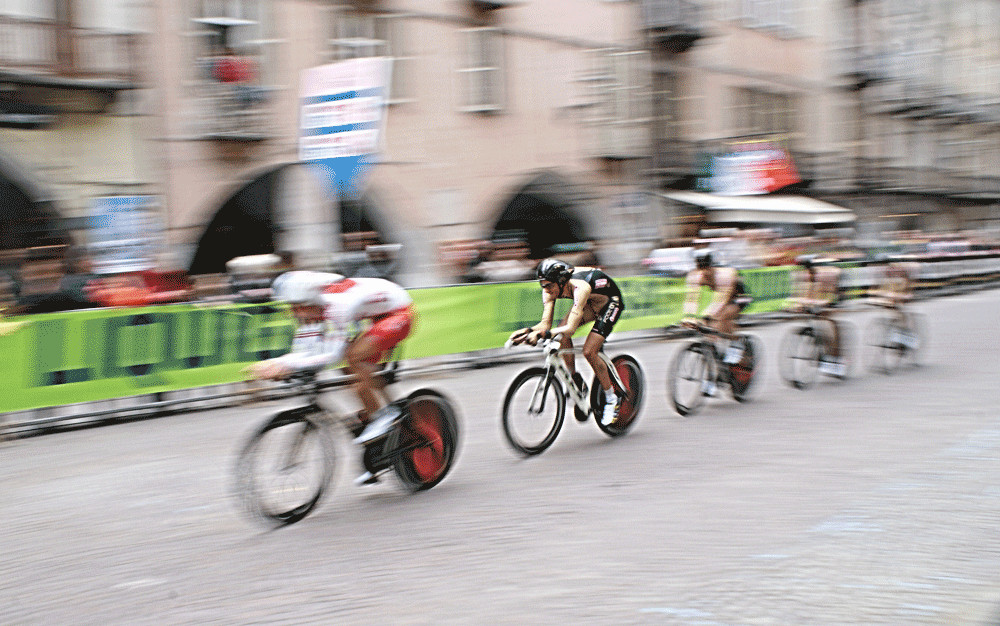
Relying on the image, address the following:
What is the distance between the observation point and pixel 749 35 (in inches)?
1174

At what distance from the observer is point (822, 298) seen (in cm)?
1157

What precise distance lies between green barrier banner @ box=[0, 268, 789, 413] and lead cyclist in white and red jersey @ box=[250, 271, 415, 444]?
4.24 meters

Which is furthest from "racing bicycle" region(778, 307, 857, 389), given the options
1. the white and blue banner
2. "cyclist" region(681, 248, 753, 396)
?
the white and blue banner

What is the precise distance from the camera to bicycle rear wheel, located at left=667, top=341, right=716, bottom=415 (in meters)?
9.80

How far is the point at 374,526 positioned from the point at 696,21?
904 inches

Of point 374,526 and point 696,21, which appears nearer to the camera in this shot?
point 374,526

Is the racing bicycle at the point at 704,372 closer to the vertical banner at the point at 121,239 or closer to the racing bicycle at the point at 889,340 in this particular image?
the racing bicycle at the point at 889,340

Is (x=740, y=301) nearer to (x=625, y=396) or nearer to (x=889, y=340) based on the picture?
(x=625, y=396)

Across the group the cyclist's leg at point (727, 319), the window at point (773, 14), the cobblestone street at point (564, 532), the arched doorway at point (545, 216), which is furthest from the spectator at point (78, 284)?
the window at point (773, 14)

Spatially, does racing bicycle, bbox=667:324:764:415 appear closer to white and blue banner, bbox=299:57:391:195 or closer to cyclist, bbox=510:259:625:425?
cyclist, bbox=510:259:625:425

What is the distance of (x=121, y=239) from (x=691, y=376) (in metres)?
6.74

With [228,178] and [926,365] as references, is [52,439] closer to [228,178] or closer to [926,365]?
[228,178]

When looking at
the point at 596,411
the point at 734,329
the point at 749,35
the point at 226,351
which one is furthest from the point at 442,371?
the point at 749,35

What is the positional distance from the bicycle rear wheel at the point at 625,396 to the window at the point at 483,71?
13.0 m
